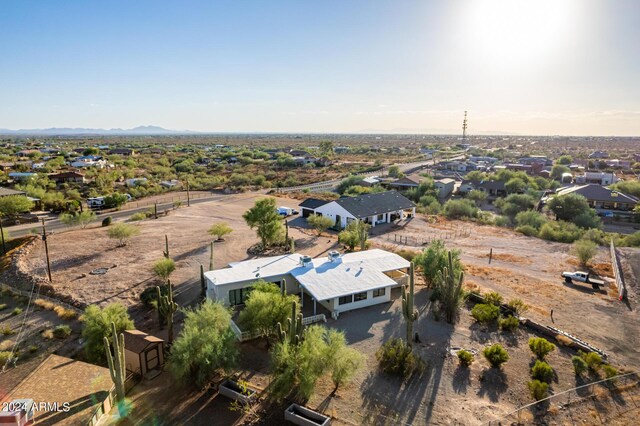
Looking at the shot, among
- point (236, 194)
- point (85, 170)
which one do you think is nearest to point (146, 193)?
point (236, 194)

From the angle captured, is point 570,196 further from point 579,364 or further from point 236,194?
point 236,194

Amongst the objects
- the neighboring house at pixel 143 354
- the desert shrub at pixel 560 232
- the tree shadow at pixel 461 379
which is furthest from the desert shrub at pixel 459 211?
the neighboring house at pixel 143 354

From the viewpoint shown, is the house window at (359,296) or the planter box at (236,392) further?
the house window at (359,296)

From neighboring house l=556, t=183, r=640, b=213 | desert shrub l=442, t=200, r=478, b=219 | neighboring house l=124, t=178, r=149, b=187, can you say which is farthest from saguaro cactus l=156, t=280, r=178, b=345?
neighboring house l=124, t=178, r=149, b=187

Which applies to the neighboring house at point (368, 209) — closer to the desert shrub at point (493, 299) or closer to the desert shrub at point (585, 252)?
the desert shrub at point (585, 252)

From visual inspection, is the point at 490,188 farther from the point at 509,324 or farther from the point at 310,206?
the point at 509,324

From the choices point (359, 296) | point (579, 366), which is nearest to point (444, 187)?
point (359, 296)

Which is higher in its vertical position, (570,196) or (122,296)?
(570,196)

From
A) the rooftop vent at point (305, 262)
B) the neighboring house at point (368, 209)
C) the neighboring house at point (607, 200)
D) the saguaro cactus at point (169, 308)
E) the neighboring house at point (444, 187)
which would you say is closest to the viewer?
the saguaro cactus at point (169, 308)
